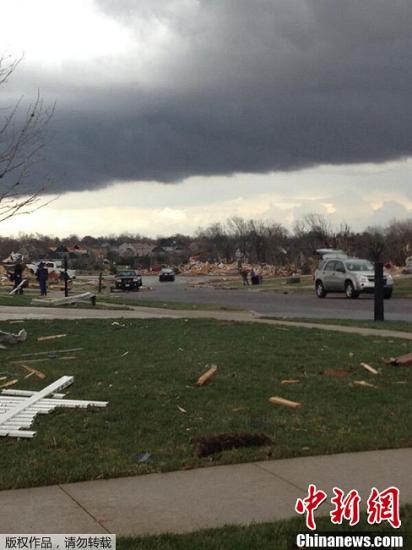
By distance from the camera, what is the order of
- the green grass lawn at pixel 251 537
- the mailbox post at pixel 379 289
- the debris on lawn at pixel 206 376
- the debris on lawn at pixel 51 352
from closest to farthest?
the green grass lawn at pixel 251 537, the debris on lawn at pixel 206 376, the debris on lawn at pixel 51 352, the mailbox post at pixel 379 289

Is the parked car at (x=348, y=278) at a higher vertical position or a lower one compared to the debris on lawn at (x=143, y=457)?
higher

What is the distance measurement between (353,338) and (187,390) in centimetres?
657

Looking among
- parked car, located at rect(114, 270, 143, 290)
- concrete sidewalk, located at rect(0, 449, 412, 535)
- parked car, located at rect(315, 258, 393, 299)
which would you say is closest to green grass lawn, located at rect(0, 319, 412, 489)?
concrete sidewalk, located at rect(0, 449, 412, 535)

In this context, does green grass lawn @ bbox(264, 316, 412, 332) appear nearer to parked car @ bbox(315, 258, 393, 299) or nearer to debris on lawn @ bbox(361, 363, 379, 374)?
debris on lawn @ bbox(361, 363, 379, 374)

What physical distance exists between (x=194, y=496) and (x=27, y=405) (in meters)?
3.45

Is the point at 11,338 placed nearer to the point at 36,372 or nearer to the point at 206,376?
the point at 36,372

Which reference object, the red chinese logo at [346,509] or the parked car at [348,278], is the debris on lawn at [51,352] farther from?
the parked car at [348,278]

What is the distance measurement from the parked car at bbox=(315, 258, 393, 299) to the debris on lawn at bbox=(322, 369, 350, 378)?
2253 centimetres

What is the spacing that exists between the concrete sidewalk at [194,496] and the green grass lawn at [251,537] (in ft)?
0.56

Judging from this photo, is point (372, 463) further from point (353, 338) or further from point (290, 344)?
point (353, 338)

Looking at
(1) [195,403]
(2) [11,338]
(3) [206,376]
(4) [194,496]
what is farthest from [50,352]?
(4) [194,496]

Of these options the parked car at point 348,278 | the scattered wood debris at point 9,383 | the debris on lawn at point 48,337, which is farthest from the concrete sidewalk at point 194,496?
the parked car at point 348,278

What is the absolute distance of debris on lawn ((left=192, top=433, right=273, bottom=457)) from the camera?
6.90 meters

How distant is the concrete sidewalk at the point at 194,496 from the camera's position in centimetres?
505
